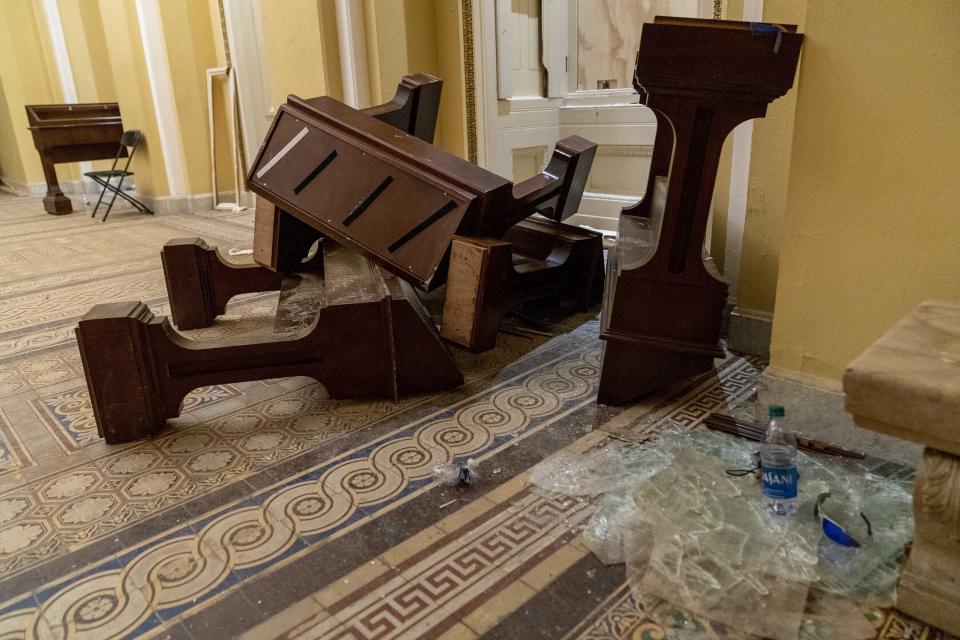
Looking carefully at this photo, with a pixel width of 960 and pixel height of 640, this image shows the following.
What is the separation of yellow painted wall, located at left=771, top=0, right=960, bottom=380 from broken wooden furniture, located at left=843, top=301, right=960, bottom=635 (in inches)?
17.0

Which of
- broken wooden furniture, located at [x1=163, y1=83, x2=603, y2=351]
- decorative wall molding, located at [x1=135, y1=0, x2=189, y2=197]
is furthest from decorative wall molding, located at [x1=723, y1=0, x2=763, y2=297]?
decorative wall molding, located at [x1=135, y1=0, x2=189, y2=197]

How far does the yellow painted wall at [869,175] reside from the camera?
153 centimetres

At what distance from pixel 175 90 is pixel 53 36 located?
4.06 metres

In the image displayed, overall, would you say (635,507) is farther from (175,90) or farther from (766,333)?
(175,90)

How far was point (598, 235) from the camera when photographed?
3115 millimetres

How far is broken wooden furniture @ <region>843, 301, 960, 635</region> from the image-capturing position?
3.79 ft

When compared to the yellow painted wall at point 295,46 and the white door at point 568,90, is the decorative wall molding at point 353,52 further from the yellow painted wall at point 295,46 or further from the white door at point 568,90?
the white door at point 568,90

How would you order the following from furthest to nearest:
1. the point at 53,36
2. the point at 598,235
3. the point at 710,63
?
the point at 53,36 → the point at 598,235 → the point at 710,63

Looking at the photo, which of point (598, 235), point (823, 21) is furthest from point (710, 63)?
point (598, 235)

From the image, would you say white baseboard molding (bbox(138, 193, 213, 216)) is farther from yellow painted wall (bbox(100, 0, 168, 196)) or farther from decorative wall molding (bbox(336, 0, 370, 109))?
decorative wall molding (bbox(336, 0, 370, 109))

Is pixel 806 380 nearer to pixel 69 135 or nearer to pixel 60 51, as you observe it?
pixel 69 135

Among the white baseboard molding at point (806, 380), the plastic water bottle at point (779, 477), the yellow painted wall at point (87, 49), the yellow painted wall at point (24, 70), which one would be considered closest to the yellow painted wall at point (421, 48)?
the white baseboard molding at point (806, 380)

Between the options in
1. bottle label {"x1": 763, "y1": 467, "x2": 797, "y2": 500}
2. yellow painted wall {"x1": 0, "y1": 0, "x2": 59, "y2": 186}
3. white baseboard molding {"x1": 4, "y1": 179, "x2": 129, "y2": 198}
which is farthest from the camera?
white baseboard molding {"x1": 4, "y1": 179, "x2": 129, "y2": 198}

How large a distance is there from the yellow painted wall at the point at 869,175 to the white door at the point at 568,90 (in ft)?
8.95
